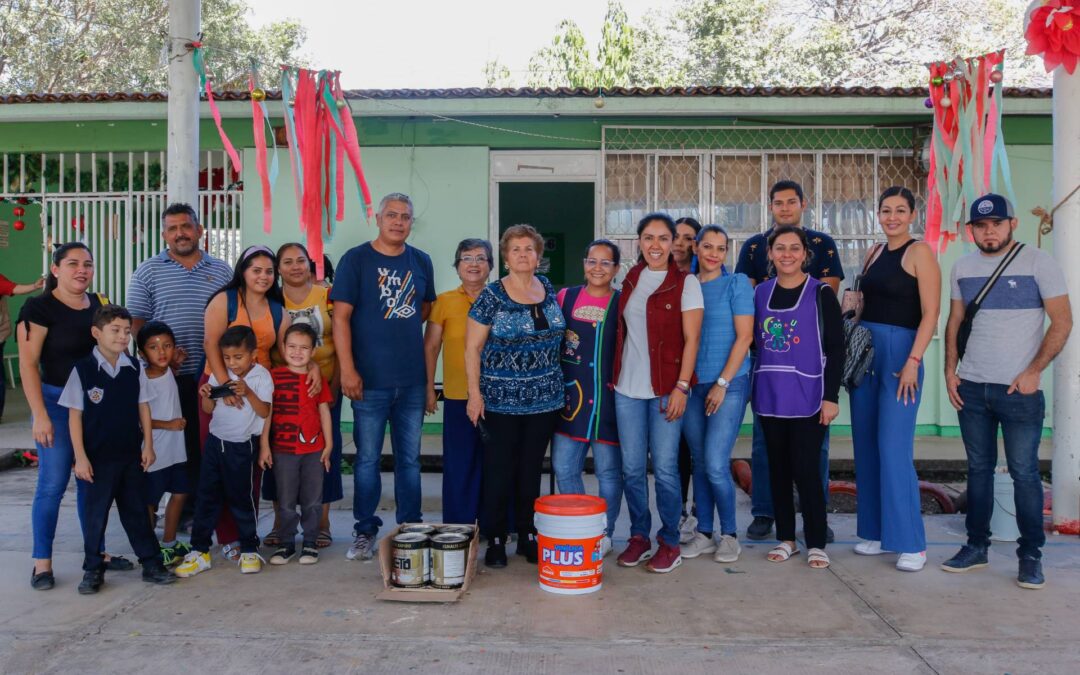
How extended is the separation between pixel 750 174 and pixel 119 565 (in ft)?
19.5

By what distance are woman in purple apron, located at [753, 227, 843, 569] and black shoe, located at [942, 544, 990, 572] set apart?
0.59 m

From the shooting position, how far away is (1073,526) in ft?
16.0

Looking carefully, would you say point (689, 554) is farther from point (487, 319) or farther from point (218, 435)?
point (218, 435)

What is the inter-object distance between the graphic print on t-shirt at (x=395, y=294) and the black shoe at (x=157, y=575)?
5.08 ft

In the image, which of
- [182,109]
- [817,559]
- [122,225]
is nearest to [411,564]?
[817,559]

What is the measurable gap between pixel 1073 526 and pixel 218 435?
181 inches

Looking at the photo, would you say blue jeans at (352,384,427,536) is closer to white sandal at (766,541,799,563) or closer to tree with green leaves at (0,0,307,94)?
white sandal at (766,541,799,563)

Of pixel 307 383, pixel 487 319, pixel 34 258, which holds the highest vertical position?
pixel 34 258

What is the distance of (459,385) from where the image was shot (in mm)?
4449

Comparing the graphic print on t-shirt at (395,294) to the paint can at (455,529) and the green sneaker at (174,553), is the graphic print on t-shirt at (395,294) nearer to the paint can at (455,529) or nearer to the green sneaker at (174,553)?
the paint can at (455,529)

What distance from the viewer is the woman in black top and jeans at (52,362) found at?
3.96 m

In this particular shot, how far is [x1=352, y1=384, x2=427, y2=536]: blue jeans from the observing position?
4422mm

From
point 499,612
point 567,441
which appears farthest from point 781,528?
point 499,612

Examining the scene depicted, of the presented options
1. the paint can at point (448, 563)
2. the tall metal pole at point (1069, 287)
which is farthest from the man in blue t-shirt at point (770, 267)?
the paint can at point (448, 563)
